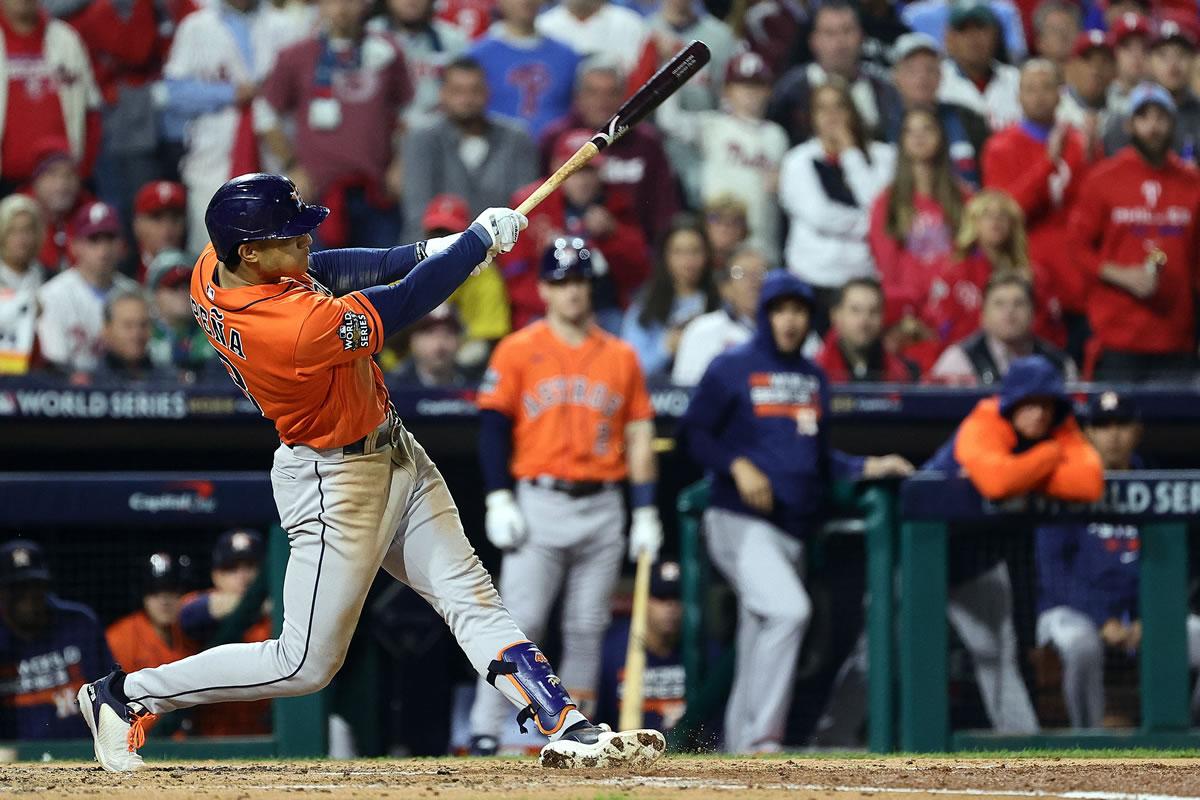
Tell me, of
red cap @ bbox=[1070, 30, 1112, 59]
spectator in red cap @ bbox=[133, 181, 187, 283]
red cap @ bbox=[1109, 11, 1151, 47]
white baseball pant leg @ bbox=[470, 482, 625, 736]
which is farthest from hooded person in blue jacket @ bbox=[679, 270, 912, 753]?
red cap @ bbox=[1109, 11, 1151, 47]

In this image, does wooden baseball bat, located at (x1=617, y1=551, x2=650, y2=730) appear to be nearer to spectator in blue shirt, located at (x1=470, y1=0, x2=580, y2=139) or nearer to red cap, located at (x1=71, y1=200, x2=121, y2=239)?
red cap, located at (x1=71, y1=200, x2=121, y2=239)

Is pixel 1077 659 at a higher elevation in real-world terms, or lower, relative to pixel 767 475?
lower

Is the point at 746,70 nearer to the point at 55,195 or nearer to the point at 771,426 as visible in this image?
the point at 771,426

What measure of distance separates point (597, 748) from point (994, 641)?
2.18 m

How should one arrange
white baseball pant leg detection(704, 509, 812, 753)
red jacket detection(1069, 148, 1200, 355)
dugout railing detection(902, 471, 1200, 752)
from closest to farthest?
dugout railing detection(902, 471, 1200, 752) → white baseball pant leg detection(704, 509, 812, 753) → red jacket detection(1069, 148, 1200, 355)

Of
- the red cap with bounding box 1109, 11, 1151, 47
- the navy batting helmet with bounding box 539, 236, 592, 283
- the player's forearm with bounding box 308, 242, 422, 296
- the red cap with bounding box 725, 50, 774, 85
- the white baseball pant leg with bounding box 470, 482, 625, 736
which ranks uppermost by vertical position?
the red cap with bounding box 1109, 11, 1151, 47

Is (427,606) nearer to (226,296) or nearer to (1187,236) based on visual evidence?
(226,296)

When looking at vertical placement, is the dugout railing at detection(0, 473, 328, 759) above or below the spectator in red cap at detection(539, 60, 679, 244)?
below

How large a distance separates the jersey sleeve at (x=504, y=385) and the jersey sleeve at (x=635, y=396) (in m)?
0.38

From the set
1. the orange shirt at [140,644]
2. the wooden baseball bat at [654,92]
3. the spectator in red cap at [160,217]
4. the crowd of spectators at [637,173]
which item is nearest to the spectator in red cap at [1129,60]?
the crowd of spectators at [637,173]

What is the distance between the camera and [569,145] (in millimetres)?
7867

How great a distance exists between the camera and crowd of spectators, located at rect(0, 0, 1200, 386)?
7305mm

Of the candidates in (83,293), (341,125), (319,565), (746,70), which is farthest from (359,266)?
(746,70)

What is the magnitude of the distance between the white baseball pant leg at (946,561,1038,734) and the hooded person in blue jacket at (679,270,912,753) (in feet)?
1.46
